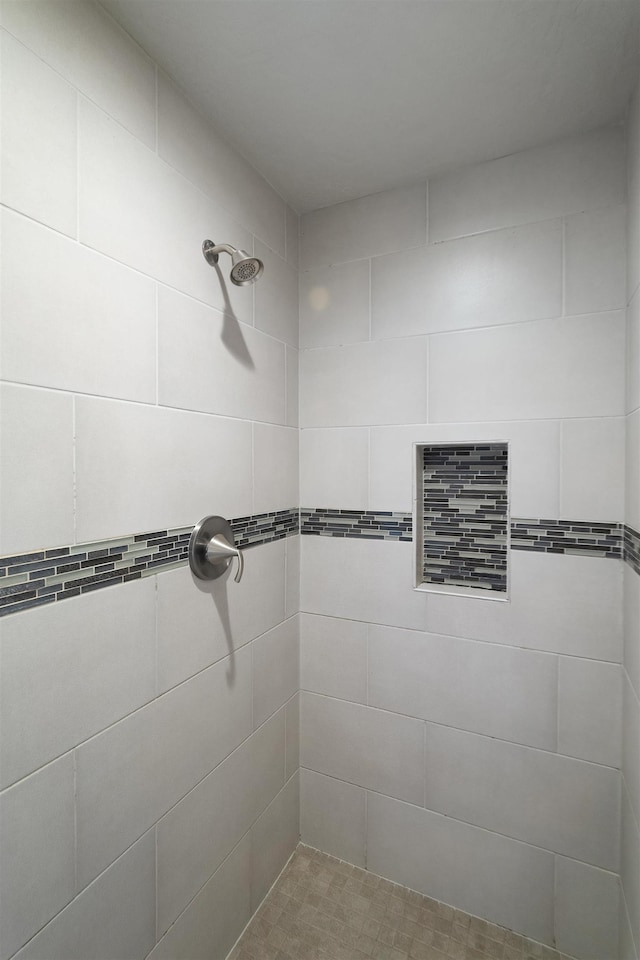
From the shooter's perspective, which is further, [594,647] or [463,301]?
[463,301]

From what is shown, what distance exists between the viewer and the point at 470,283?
1.45 metres

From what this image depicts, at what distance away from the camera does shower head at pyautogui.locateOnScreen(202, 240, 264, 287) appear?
116 centimetres

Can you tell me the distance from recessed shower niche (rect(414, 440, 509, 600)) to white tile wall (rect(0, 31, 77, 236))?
1123 mm

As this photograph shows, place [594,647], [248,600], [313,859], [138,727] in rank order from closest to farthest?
1. [138,727]
2. [594,647]
3. [248,600]
4. [313,859]

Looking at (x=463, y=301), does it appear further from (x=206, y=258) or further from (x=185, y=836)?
(x=185, y=836)

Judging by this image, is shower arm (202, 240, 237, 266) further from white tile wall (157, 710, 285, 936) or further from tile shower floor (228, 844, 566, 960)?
tile shower floor (228, 844, 566, 960)

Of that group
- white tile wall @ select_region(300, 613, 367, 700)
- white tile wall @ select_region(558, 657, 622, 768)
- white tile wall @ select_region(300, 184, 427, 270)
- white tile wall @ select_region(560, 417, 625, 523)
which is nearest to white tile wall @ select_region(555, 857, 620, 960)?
white tile wall @ select_region(558, 657, 622, 768)

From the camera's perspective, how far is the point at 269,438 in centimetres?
153

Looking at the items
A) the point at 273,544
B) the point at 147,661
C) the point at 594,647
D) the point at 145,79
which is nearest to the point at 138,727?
the point at 147,661

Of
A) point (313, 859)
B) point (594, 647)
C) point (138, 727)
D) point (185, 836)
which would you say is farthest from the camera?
point (313, 859)

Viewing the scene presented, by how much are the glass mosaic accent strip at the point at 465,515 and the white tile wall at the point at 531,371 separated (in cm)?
14

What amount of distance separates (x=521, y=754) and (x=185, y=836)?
3.21 feet

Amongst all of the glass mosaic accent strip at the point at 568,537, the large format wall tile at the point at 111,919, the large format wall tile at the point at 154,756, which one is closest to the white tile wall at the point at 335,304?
the glass mosaic accent strip at the point at 568,537

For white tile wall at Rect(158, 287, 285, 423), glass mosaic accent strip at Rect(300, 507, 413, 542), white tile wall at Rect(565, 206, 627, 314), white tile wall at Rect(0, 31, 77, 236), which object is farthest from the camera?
glass mosaic accent strip at Rect(300, 507, 413, 542)
